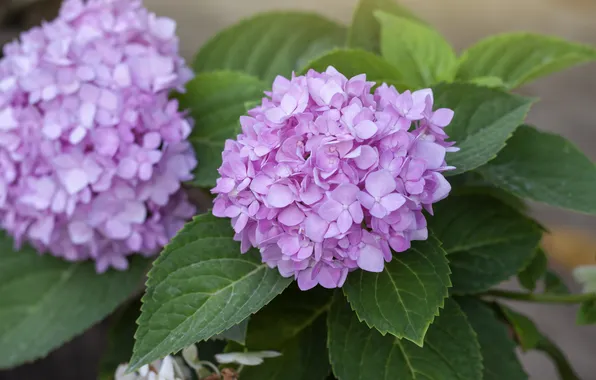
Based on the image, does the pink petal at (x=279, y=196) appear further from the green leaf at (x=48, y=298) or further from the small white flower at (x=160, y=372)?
the green leaf at (x=48, y=298)

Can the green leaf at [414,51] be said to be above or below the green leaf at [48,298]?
above

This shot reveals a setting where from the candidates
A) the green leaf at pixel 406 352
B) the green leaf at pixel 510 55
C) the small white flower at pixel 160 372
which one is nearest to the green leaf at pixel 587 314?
the green leaf at pixel 406 352

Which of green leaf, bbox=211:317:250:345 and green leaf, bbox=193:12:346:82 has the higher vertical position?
green leaf, bbox=193:12:346:82

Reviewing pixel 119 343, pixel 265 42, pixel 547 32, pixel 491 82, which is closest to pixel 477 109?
pixel 491 82

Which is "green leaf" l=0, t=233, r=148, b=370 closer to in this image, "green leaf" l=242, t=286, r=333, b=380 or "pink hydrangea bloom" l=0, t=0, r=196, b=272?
"pink hydrangea bloom" l=0, t=0, r=196, b=272

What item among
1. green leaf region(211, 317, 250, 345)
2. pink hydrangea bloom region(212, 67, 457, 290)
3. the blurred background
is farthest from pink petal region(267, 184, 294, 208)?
the blurred background

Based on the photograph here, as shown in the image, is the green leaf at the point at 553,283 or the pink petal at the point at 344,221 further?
the green leaf at the point at 553,283
